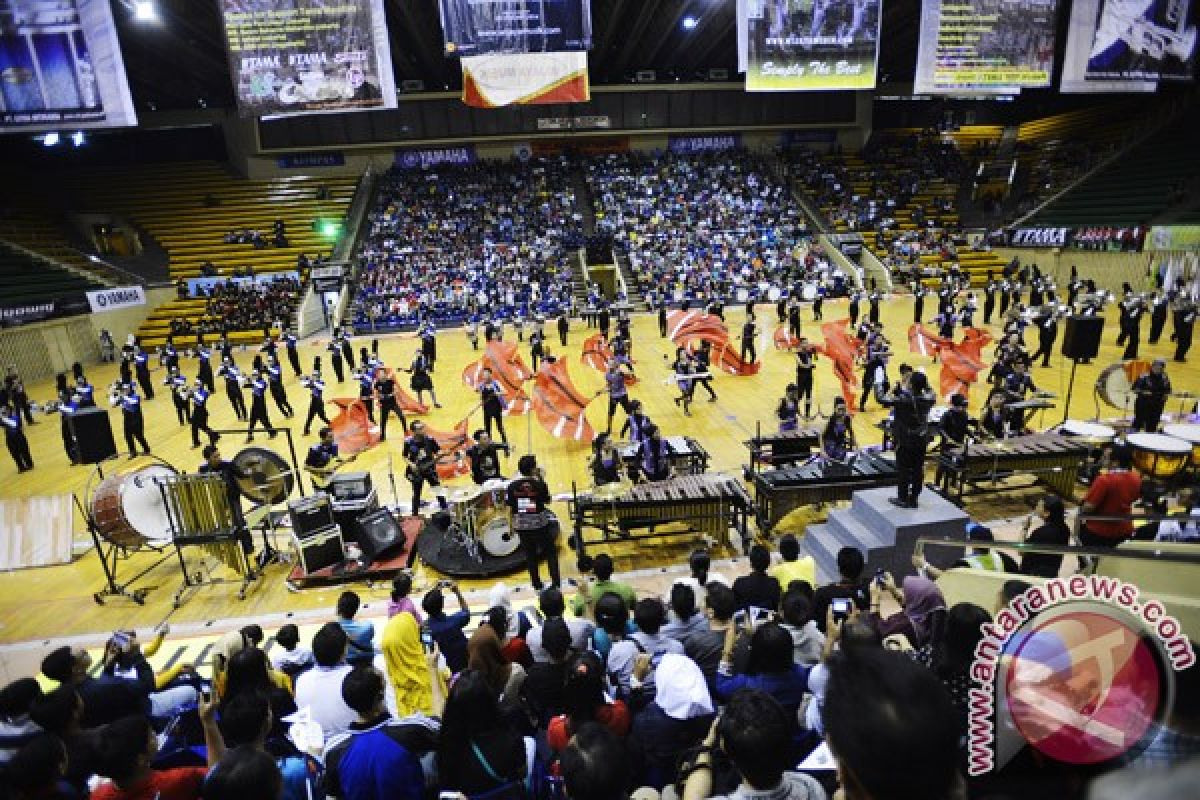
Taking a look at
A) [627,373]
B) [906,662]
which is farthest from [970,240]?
[906,662]

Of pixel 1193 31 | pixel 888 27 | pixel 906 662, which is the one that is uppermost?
pixel 888 27

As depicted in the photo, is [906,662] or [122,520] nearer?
[906,662]

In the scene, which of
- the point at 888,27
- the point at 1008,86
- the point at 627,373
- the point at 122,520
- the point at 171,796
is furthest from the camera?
the point at 888,27

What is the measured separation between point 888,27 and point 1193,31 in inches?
561

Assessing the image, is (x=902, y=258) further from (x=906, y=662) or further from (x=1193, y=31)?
(x=906, y=662)

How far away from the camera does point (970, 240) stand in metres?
32.6

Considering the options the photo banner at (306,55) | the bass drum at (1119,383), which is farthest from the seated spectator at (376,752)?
the bass drum at (1119,383)

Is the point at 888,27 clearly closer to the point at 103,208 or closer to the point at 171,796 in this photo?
the point at 171,796

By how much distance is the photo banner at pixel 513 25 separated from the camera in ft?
35.7

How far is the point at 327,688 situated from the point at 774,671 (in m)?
2.46

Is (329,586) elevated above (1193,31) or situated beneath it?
situated beneath

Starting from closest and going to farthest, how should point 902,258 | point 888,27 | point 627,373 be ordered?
point 627,373, point 888,27, point 902,258

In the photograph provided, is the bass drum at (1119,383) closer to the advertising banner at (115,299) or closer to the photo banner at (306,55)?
the photo banner at (306,55)

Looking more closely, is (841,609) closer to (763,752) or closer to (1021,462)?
(763,752)
